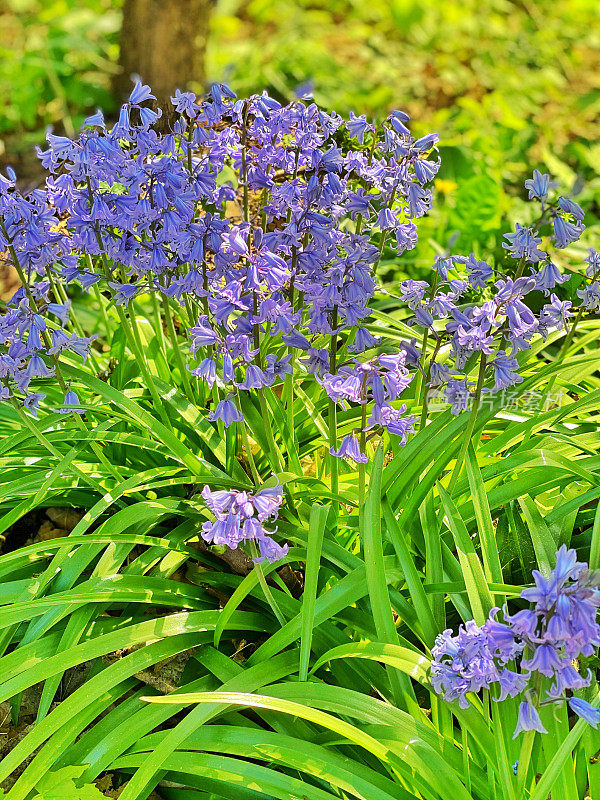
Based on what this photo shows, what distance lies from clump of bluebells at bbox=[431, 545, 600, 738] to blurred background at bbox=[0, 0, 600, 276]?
11.5 feet

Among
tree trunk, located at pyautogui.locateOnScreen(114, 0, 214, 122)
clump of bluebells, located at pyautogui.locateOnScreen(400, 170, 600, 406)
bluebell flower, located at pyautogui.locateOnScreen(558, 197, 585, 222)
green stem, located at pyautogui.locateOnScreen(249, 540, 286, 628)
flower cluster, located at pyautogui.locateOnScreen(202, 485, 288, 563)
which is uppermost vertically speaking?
tree trunk, located at pyautogui.locateOnScreen(114, 0, 214, 122)

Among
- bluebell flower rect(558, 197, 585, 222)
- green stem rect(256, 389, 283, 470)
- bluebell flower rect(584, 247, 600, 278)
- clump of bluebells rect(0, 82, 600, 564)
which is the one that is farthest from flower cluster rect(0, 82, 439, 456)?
bluebell flower rect(584, 247, 600, 278)

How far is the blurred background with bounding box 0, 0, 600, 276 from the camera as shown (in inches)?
244

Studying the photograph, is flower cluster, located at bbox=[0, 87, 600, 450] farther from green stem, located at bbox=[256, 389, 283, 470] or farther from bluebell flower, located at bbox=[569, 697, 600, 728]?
bluebell flower, located at bbox=[569, 697, 600, 728]

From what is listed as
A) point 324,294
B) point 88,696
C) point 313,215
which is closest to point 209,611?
point 88,696

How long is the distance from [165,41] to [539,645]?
19.6 feet

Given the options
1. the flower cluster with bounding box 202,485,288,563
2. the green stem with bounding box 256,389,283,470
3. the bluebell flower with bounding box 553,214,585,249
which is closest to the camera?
the flower cluster with bounding box 202,485,288,563

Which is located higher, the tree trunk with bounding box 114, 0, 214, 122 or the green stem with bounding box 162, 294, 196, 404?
the tree trunk with bounding box 114, 0, 214, 122

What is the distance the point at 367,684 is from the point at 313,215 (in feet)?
4.20

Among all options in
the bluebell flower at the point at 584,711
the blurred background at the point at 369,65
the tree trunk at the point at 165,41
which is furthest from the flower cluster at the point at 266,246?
the tree trunk at the point at 165,41

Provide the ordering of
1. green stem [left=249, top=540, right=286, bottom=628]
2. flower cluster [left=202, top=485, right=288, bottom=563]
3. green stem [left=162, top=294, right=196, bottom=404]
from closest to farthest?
flower cluster [left=202, top=485, right=288, bottom=563] < green stem [left=249, top=540, right=286, bottom=628] < green stem [left=162, top=294, right=196, bottom=404]

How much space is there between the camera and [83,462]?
2.76 metres

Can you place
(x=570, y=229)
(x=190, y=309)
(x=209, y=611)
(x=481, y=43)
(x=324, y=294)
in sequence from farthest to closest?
1. (x=481, y=43)
2. (x=190, y=309)
3. (x=209, y=611)
4. (x=570, y=229)
5. (x=324, y=294)

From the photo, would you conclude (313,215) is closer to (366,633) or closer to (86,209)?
(86,209)
